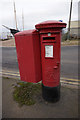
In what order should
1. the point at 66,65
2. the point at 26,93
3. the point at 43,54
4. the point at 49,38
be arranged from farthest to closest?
the point at 66,65 → the point at 26,93 → the point at 43,54 → the point at 49,38

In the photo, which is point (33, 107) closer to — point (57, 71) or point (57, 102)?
point (57, 102)

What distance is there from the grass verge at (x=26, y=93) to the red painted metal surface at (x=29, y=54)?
58 centimetres

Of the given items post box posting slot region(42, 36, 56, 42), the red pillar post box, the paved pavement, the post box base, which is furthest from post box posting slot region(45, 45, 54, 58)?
the paved pavement

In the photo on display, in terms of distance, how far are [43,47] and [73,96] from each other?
5.43 feet

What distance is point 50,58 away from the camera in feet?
5.90

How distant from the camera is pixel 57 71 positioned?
6.30 feet

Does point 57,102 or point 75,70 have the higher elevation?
point 75,70

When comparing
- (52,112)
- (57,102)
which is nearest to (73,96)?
(57,102)

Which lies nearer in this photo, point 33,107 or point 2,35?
point 33,107

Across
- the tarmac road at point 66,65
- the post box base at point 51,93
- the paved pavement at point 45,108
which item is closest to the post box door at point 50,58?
the post box base at point 51,93

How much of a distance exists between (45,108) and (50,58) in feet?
4.10

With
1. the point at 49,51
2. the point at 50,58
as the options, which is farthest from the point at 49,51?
the point at 50,58

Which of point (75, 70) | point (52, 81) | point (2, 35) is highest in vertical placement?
point (2, 35)

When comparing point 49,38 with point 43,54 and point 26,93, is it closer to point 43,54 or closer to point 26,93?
point 43,54
